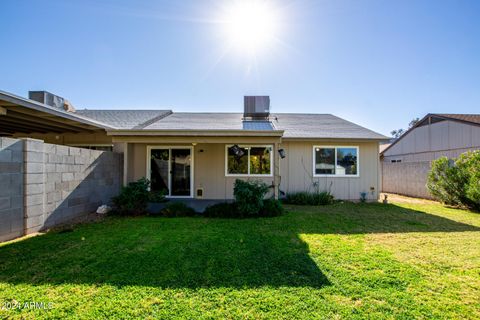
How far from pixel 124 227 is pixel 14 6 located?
26.2ft

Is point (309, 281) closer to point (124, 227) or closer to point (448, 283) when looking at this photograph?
point (448, 283)

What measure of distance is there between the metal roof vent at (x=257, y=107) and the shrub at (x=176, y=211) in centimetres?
664

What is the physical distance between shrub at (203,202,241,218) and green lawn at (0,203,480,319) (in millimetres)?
1197

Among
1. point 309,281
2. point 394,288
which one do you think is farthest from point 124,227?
point 394,288

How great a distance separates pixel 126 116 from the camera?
11492 millimetres

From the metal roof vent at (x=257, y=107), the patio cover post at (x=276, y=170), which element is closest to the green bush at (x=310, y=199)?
the patio cover post at (x=276, y=170)

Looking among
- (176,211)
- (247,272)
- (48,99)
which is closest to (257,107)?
(176,211)

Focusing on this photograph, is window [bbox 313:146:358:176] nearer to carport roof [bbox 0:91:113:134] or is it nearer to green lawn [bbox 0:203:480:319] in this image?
green lawn [bbox 0:203:480:319]

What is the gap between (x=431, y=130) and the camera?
572 inches

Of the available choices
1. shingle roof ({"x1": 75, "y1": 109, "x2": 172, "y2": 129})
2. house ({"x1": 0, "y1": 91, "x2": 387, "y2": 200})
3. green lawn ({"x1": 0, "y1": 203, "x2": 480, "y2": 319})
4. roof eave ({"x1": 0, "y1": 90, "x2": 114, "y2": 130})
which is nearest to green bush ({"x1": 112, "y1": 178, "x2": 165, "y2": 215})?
green lawn ({"x1": 0, "y1": 203, "x2": 480, "y2": 319})

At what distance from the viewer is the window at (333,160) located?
945 centimetres

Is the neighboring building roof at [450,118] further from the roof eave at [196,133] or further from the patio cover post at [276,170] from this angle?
the roof eave at [196,133]

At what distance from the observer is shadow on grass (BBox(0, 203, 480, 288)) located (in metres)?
2.90

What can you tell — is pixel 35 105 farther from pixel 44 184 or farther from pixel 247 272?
pixel 247 272
